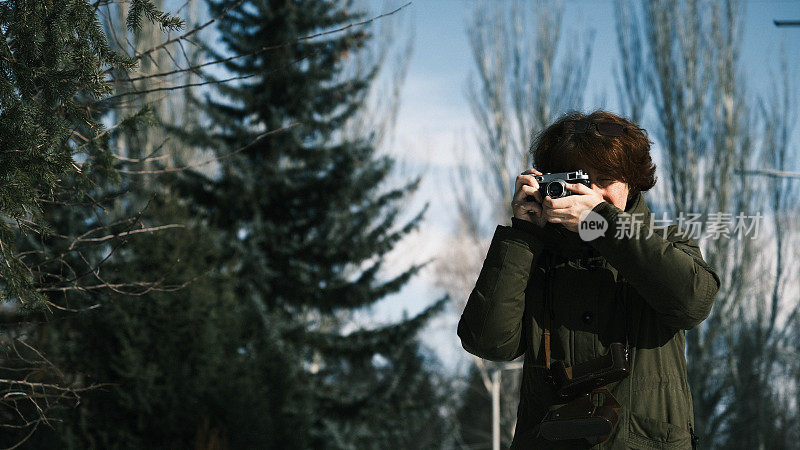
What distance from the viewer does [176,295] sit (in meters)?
7.87

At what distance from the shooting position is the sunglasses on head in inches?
82.3

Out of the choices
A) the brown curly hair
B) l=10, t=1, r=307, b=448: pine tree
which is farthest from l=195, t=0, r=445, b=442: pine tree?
the brown curly hair

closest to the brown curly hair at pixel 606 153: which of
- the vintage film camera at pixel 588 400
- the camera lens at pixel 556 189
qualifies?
the camera lens at pixel 556 189

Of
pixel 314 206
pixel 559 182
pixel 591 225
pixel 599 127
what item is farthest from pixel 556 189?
pixel 314 206

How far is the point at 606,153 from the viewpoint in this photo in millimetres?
2064

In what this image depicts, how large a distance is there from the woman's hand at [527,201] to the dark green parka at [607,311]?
0.08 feet

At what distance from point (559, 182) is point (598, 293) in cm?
28

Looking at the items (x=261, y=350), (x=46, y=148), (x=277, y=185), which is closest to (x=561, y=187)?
(x=46, y=148)

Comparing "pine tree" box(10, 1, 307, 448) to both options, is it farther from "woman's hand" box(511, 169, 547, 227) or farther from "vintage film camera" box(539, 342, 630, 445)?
"vintage film camera" box(539, 342, 630, 445)

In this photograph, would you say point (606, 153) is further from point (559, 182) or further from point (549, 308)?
point (549, 308)

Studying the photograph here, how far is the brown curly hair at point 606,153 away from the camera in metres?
2.07

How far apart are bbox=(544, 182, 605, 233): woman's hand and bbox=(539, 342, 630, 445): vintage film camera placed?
1.00ft

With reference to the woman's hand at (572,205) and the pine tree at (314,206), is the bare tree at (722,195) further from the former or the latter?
the woman's hand at (572,205)

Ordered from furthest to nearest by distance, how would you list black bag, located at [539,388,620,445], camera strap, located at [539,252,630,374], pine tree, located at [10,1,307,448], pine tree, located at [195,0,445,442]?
pine tree, located at [195,0,445,442] → pine tree, located at [10,1,307,448] → camera strap, located at [539,252,630,374] → black bag, located at [539,388,620,445]
